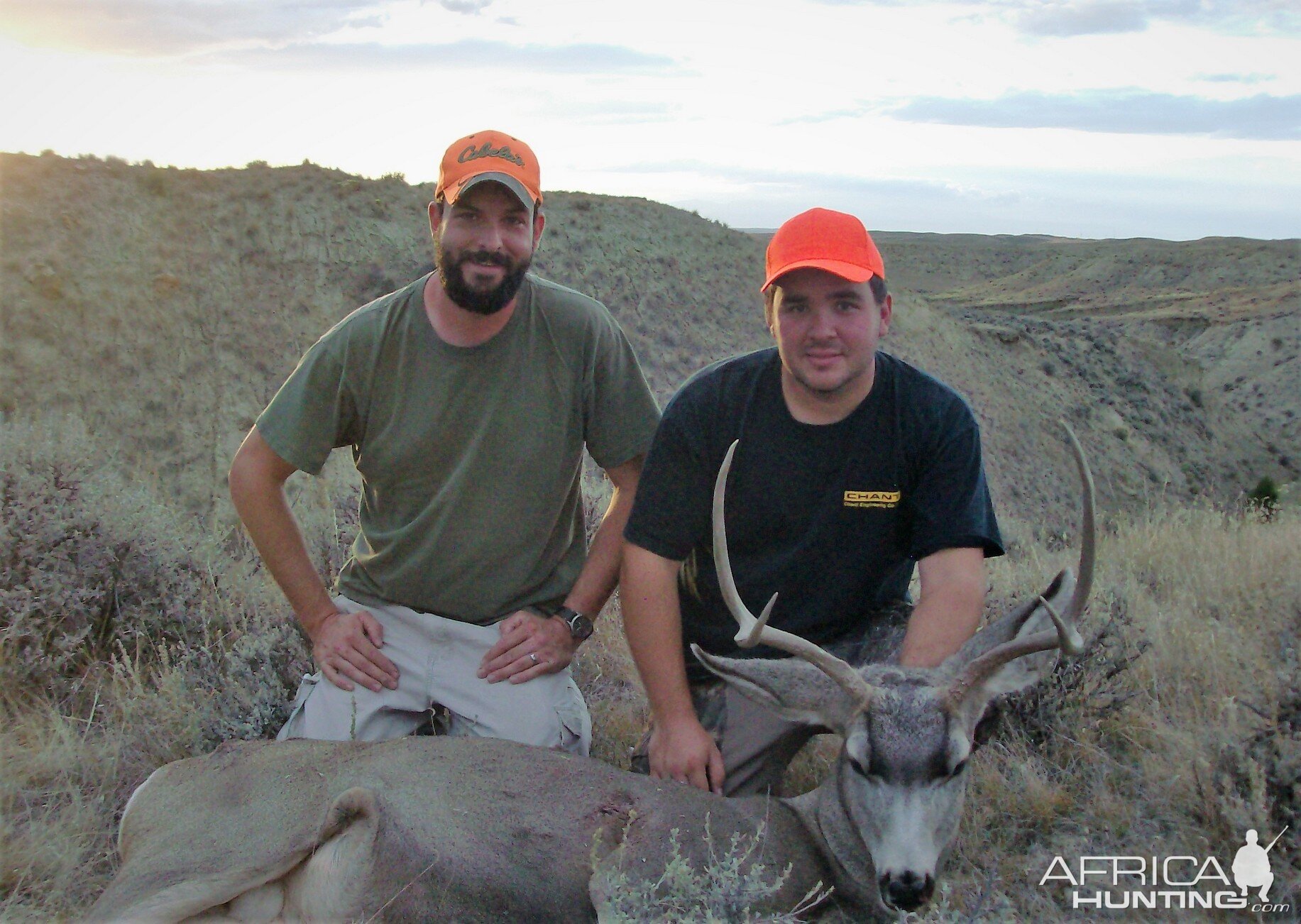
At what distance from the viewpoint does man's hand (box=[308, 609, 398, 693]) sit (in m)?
4.16

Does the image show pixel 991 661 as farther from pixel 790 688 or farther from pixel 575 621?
pixel 575 621

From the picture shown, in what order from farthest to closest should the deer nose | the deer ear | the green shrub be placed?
the green shrub
the deer ear
the deer nose

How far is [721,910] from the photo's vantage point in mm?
2943

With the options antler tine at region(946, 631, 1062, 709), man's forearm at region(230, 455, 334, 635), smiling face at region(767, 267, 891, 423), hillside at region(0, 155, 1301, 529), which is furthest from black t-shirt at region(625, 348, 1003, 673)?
hillside at region(0, 155, 1301, 529)

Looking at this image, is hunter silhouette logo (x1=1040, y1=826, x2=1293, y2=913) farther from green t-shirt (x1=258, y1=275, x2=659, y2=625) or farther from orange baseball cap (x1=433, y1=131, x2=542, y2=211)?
orange baseball cap (x1=433, y1=131, x2=542, y2=211)

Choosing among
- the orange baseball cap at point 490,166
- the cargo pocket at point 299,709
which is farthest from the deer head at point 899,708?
the cargo pocket at point 299,709

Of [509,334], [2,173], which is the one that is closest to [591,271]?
[2,173]

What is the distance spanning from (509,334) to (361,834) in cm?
200

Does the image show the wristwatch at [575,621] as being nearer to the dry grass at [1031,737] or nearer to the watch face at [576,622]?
the watch face at [576,622]

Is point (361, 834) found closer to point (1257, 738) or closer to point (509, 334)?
point (509, 334)

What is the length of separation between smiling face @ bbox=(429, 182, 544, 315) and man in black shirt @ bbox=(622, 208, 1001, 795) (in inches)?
33.2

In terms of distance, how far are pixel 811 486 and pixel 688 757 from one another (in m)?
1.07

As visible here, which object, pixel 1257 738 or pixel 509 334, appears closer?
pixel 1257 738

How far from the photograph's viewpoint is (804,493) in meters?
3.89
